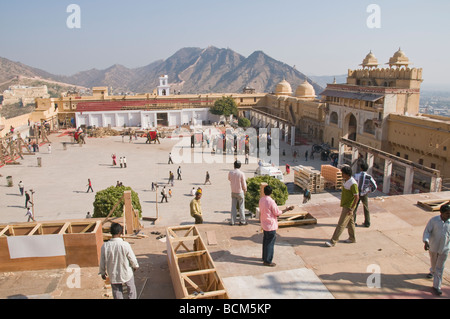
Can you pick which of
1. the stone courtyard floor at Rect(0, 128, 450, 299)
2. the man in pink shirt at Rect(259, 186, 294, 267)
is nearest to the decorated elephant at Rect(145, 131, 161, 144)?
the stone courtyard floor at Rect(0, 128, 450, 299)

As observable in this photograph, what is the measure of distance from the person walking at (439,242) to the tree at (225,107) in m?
47.6

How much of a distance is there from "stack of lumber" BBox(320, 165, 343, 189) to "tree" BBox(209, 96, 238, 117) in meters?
29.6

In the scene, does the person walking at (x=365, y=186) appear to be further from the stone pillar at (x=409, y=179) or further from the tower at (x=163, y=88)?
the tower at (x=163, y=88)

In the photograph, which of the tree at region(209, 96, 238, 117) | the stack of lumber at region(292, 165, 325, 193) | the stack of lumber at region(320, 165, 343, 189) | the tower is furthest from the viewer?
the tower

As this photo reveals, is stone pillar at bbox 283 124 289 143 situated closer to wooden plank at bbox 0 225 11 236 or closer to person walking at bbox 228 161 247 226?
person walking at bbox 228 161 247 226

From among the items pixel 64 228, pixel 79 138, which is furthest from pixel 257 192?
pixel 79 138

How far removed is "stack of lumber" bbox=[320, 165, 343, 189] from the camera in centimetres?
2386

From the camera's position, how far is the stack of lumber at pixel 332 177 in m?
23.9

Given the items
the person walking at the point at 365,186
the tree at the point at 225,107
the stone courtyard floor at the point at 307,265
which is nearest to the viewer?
the stone courtyard floor at the point at 307,265

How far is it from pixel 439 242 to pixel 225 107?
47897 mm

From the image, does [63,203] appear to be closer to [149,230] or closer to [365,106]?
[149,230]

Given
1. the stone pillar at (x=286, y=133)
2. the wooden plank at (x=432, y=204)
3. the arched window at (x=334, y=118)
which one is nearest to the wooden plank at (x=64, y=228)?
the wooden plank at (x=432, y=204)

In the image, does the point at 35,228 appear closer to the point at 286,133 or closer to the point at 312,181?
the point at 312,181
